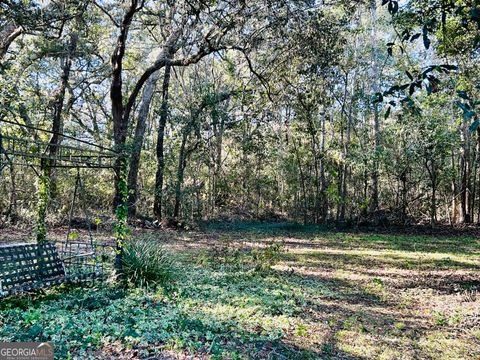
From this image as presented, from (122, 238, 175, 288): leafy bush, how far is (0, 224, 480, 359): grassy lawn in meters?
0.22

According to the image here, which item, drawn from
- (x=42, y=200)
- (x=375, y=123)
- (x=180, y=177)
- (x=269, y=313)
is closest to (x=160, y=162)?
(x=180, y=177)

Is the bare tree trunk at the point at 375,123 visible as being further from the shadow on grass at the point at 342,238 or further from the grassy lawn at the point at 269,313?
the grassy lawn at the point at 269,313

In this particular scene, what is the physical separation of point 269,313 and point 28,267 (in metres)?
3.10

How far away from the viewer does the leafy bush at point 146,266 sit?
5.41 metres

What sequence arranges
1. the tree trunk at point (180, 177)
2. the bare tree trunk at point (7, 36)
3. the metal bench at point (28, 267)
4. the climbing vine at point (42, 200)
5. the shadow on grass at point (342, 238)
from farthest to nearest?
the tree trunk at point (180, 177)
the shadow on grass at point (342, 238)
the bare tree trunk at point (7, 36)
the climbing vine at point (42, 200)
the metal bench at point (28, 267)

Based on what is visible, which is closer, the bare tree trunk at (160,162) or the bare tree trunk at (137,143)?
the bare tree trunk at (137,143)

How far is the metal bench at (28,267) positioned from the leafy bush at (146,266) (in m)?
0.88

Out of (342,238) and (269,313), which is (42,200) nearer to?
(269,313)

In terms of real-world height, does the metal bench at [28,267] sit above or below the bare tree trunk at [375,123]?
below

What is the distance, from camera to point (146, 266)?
554 cm

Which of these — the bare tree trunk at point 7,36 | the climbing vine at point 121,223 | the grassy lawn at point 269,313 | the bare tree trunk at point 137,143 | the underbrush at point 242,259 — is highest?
the bare tree trunk at point 7,36

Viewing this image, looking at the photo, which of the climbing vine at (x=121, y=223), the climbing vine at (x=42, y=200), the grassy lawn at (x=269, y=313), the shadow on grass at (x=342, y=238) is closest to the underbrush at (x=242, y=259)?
the grassy lawn at (x=269, y=313)

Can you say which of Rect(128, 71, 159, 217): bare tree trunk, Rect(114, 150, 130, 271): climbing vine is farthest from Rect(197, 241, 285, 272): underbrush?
Rect(128, 71, 159, 217): bare tree trunk

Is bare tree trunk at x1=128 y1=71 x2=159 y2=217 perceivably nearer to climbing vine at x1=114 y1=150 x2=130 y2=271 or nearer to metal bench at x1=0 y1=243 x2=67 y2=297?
climbing vine at x1=114 y1=150 x2=130 y2=271
